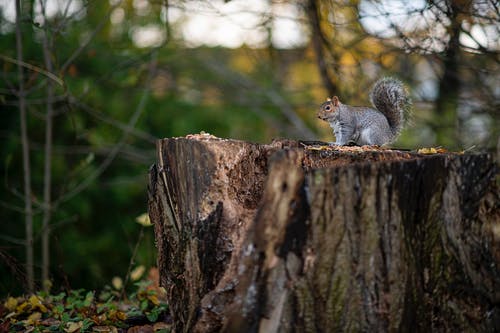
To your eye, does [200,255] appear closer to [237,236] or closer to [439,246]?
[237,236]

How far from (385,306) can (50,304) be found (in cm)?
182

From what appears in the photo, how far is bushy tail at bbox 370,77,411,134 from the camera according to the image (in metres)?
3.45

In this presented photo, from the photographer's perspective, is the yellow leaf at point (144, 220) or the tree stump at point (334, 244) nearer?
the tree stump at point (334, 244)

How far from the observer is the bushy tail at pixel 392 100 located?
3.45 meters

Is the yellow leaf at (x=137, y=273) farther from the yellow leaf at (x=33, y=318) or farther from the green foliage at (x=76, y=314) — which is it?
the yellow leaf at (x=33, y=318)

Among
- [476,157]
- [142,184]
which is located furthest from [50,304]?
[142,184]

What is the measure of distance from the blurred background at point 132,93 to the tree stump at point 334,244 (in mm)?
1450

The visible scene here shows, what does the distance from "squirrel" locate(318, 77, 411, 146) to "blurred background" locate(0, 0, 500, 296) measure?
28 cm

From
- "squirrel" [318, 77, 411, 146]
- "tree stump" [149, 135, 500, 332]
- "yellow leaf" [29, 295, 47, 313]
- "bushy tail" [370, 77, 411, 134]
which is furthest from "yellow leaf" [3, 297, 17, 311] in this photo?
"bushy tail" [370, 77, 411, 134]

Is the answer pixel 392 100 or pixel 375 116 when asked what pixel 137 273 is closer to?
pixel 375 116

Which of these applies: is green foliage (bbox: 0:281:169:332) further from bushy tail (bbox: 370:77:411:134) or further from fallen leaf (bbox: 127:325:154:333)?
bushy tail (bbox: 370:77:411:134)

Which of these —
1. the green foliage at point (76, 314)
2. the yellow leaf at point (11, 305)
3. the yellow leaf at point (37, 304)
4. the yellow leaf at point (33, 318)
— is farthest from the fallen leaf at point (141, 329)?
the yellow leaf at point (11, 305)

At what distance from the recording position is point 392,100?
348 centimetres

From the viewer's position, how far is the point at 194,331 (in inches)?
80.4
